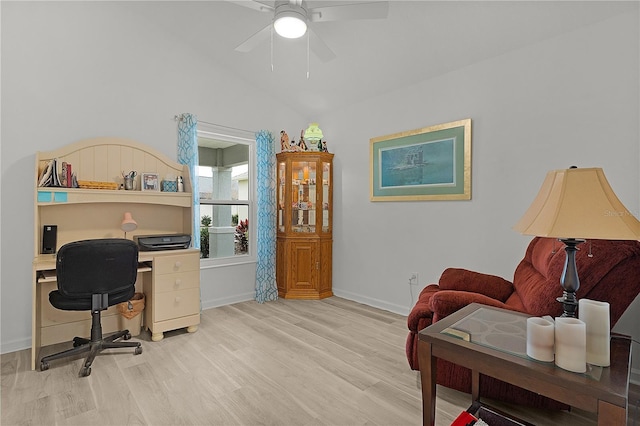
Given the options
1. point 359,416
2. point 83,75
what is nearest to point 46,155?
point 83,75

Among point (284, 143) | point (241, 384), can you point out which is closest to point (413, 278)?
point (241, 384)

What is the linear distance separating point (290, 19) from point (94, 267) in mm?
2204

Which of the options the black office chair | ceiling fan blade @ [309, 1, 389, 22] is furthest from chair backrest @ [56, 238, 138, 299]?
ceiling fan blade @ [309, 1, 389, 22]

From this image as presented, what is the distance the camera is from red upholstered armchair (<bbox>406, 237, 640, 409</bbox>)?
1.54 m

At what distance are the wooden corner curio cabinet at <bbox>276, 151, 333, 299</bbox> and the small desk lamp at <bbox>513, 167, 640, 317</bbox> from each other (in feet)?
10.2

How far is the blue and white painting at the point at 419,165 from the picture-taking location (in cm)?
327

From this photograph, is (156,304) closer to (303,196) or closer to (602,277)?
(303,196)

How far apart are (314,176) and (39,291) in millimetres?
2993

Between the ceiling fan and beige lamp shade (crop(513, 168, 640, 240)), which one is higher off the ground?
the ceiling fan

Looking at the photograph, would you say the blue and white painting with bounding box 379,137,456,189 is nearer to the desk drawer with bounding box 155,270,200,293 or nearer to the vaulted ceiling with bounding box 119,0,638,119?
the vaulted ceiling with bounding box 119,0,638,119

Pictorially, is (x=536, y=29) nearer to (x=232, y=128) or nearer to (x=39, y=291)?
(x=232, y=128)

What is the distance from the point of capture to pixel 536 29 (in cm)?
258

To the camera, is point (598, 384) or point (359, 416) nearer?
point (598, 384)

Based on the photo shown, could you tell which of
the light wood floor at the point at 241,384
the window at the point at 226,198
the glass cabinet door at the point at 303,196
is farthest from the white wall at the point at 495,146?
the window at the point at 226,198
